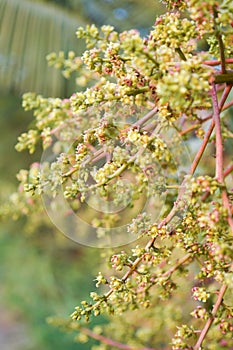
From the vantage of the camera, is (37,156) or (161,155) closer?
(161,155)

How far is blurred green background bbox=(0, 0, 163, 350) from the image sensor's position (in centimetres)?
214

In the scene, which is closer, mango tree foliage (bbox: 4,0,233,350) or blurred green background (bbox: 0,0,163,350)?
mango tree foliage (bbox: 4,0,233,350)

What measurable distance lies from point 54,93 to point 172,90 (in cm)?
165

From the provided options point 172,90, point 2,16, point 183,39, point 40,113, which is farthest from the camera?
point 2,16

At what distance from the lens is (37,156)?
3.94m

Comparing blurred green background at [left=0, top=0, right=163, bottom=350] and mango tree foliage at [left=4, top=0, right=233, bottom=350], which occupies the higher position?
blurred green background at [left=0, top=0, right=163, bottom=350]

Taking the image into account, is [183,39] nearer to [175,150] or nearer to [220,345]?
[175,150]

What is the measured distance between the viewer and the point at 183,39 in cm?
69

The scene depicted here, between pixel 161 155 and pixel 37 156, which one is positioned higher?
pixel 37 156

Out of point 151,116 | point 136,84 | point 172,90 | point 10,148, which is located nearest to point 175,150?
point 151,116

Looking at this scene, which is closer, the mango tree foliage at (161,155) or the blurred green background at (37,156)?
the mango tree foliage at (161,155)

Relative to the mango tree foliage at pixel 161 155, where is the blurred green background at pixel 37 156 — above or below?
above

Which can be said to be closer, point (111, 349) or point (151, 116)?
point (151, 116)

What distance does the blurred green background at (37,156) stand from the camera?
2139 millimetres
